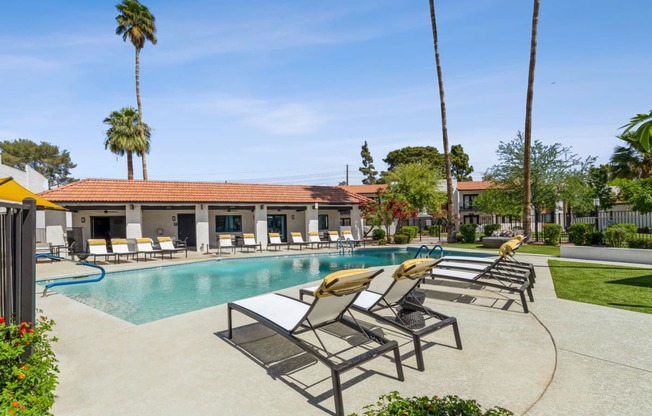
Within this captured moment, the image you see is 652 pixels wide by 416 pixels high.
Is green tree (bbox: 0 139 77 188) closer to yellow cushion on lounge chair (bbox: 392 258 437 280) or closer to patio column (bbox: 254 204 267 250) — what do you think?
patio column (bbox: 254 204 267 250)

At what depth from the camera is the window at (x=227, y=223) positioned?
1016 inches

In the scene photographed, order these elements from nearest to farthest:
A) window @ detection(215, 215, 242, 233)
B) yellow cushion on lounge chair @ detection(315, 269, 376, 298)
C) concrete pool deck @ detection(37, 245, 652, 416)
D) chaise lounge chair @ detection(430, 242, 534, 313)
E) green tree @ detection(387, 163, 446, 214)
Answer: concrete pool deck @ detection(37, 245, 652, 416)
yellow cushion on lounge chair @ detection(315, 269, 376, 298)
chaise lounge chair @ detection(430, 242, 534, 313)
window @ detection(215, 215, 242, 233)
green tree @ detection(387, 163, 446, 214)

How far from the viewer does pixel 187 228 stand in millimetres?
25609

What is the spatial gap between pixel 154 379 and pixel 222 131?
817 inches

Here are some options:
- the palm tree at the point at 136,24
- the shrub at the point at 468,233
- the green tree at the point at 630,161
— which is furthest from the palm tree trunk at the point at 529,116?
the palm tree at the point at 136,24

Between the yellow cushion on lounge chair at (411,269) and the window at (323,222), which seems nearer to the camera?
the yellow cushion on lounge chair at (411,269)

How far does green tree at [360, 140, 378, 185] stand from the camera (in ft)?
231

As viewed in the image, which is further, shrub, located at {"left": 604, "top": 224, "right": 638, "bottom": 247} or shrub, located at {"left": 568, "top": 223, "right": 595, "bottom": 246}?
shrub, located at {"left": 568, "top": 223, "right": 595, "bottom": 246}

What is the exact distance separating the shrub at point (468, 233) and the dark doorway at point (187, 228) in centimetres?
1857

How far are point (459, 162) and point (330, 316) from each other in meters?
63.4

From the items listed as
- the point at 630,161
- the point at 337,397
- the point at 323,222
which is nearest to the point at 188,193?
the point at 323,222

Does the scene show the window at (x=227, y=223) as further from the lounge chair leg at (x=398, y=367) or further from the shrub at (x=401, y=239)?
the lounge chair leg at (x=398, y=367)

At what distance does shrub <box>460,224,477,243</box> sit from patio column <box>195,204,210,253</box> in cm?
1667

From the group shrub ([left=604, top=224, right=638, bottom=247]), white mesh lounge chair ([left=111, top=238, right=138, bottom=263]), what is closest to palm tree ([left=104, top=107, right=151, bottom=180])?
white mesh lounge chair ([left=111, top=238, right=138, bottom=263])
